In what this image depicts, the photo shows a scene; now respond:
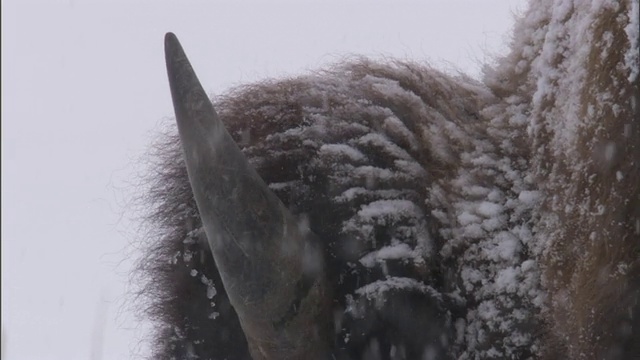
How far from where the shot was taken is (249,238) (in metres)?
2.40

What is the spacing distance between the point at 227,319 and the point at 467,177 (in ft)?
2.74

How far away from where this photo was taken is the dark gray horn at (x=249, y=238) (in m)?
2.36

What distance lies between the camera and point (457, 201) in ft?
8.66

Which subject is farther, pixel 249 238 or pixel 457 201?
pixel 457 201

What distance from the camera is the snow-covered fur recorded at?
89.2 inches

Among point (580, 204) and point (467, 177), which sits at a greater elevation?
point (467, 177)

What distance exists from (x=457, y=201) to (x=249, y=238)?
25.2 inches

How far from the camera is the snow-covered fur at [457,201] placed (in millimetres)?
2266

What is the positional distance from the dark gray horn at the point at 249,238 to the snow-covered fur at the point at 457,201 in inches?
4.6

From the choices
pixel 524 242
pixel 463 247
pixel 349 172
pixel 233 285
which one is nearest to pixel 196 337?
pixel 233 285

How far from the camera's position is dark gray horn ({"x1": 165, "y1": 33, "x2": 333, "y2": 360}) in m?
2.36

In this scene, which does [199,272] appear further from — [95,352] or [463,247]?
[95,352]

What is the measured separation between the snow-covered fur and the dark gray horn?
0.12 metres

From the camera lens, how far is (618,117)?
223 centimetres
